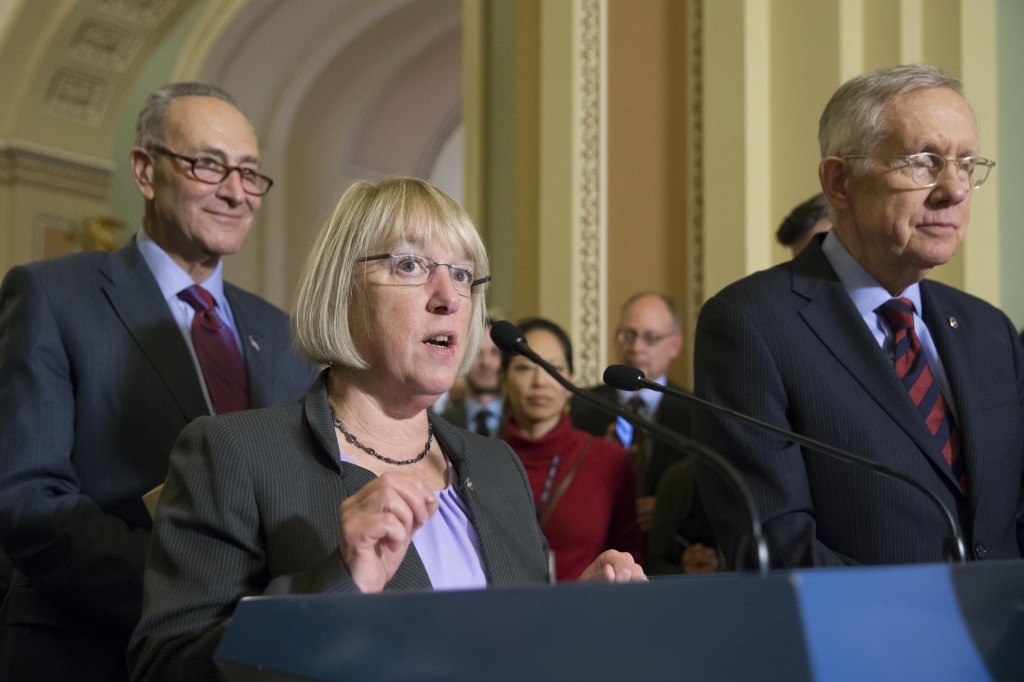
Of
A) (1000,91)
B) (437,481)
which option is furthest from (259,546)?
(1000,91)

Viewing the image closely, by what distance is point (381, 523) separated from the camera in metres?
1.29

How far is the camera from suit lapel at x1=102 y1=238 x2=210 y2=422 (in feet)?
7.55

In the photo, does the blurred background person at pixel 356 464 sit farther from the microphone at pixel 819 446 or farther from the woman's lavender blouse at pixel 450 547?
the microphone at pixel 819 446

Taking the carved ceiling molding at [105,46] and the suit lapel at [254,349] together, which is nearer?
the suit lapel at [254,349]

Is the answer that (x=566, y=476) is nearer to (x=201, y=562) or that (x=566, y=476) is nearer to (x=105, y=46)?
(x=201, y=562)

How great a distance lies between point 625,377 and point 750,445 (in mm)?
429

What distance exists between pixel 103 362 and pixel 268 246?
9.76 metres

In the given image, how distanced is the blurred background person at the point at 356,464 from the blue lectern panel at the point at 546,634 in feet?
0.71

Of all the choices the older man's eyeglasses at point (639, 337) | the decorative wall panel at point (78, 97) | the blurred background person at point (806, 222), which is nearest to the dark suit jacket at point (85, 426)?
the blurred background person at point (806, 222)

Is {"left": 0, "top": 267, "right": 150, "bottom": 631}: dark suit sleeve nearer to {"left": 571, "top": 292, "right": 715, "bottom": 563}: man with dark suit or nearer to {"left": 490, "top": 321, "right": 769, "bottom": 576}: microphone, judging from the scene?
{"left": 490, "top": 321, "right": 769, "bottom": 576}: microphone

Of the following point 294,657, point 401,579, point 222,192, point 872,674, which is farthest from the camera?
point 222,192

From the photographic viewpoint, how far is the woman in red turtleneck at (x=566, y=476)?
3213 mm

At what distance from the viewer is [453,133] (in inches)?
522

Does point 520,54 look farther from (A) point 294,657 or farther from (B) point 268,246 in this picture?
(B) point 268,246
